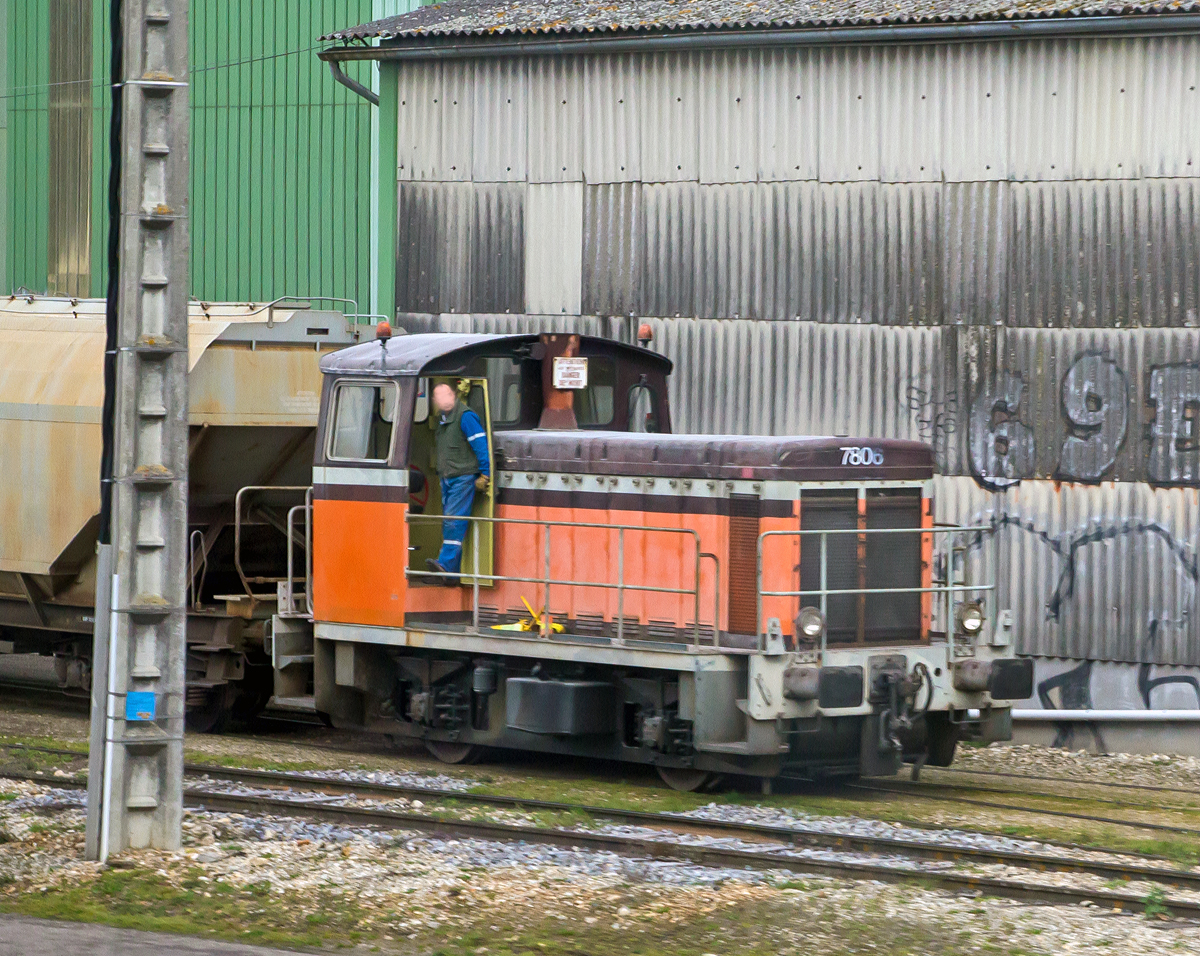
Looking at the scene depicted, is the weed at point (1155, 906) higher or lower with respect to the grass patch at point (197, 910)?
higher

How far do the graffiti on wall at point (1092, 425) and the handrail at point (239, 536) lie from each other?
6.20 m

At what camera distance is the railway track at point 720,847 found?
9.14 meters

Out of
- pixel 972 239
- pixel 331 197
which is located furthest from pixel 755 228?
pixel 331 197

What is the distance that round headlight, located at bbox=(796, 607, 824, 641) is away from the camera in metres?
11.5

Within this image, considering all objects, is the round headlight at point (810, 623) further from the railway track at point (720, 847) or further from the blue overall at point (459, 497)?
the blue overall at point (459, 497)

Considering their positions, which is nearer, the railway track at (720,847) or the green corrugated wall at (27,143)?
the railway track at (720,847)

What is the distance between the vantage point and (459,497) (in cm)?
1284

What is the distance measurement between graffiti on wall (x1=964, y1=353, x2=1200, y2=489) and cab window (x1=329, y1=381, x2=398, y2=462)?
18.8 feet

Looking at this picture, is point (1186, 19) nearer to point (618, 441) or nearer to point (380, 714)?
point (618, 441)

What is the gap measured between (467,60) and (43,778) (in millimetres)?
9246

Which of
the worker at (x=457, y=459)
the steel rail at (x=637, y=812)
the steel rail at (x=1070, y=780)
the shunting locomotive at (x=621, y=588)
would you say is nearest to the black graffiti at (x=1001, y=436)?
the shunting locomotive at (x=621, y=588)

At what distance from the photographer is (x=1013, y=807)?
1182 cm

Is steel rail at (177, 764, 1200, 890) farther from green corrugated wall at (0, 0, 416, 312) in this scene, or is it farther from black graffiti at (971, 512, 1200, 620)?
green corrugated wall at (0, 0, 416, 312)

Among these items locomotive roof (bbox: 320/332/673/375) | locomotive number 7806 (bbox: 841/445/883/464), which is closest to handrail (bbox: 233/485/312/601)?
locomotive roof (bbox: 320/332/673/375)
